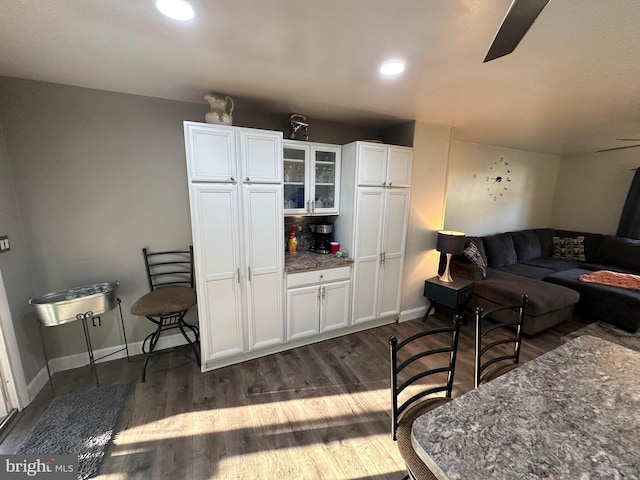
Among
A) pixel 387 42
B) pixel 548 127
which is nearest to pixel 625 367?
pixel 387 42

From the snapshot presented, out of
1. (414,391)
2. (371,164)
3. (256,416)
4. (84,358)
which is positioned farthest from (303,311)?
(84,358)

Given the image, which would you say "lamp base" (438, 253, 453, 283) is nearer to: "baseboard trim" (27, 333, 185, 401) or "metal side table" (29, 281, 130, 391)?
"baseboard trim" (27, 333, 185, 401)

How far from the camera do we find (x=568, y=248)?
15.2ft

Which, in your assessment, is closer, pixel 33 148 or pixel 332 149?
pixel 33 148

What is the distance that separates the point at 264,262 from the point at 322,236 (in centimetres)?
86

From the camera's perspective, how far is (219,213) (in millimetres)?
2141

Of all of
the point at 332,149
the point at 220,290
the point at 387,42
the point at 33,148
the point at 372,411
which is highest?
the point at 387,42

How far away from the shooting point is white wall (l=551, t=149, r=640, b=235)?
14.4 ft

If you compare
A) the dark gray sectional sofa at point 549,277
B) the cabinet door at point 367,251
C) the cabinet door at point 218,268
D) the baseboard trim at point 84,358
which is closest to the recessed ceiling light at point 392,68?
the cabinet door at point 367,251

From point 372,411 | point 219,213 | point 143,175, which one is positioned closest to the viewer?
point 372,411

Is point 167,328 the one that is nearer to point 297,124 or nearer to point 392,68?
point 297,124

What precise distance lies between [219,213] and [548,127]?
387 cm

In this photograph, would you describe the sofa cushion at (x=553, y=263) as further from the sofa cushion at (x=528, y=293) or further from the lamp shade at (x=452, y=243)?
the lamp shade at (x=452, y=243)

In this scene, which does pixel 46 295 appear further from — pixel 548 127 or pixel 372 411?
pixel 548 127
